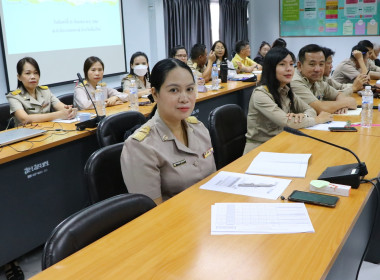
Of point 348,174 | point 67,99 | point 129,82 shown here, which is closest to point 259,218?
point 348,174

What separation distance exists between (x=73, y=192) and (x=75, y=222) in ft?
5.59

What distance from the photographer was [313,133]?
2.51 metres

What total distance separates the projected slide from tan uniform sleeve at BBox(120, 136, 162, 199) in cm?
349

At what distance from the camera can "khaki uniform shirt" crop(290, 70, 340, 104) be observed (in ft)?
10.2

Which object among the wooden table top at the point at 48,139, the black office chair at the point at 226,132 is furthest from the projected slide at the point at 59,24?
the black office chair at the point at 226,132

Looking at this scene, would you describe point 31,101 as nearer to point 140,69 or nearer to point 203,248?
point 140,69

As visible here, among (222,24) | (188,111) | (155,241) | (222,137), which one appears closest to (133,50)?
(222,24)

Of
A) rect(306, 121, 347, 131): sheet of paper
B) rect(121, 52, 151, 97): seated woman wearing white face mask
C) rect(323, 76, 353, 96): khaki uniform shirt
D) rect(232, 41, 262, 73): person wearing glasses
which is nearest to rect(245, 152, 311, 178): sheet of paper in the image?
rect(306, 121, 347, 131): sheet of paper

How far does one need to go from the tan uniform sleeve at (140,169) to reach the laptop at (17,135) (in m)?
1.18

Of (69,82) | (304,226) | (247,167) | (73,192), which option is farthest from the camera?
(69,82)

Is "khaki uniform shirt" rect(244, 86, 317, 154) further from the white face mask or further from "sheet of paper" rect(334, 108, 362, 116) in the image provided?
the white face mask

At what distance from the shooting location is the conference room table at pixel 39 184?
2.31 meters

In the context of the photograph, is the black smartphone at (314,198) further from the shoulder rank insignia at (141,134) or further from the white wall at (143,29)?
the white wall at (143,29)

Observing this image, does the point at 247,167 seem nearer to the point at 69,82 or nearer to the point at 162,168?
the point at 162,168
